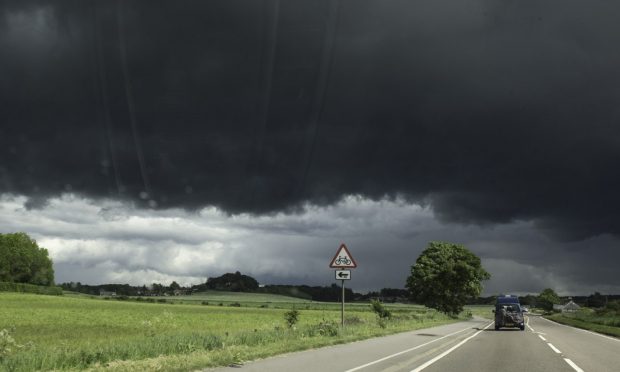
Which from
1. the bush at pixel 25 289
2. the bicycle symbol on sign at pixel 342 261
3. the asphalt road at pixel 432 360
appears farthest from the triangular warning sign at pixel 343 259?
the bush at pixel 25 289

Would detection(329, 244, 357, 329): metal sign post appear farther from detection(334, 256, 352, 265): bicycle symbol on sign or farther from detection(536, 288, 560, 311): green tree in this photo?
detection(536, 288, 560, 311): green tree

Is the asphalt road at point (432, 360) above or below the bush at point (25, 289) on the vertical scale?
below

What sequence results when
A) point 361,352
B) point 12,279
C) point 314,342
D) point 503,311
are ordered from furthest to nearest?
point 12,279 < point 503,311 < point 314,342 < point 361,352

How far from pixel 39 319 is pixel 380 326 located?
33443mm

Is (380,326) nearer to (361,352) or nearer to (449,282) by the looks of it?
(361,352)

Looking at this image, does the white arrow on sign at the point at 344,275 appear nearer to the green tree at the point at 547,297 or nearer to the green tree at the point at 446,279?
the green tree at the point at 446,279

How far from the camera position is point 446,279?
69125 mm

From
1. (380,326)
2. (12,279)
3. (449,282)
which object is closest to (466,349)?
(380,326)

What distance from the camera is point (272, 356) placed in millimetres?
15172

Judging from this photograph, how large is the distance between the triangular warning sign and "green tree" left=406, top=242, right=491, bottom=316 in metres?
49.1

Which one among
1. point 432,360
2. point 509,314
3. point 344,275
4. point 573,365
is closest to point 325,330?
point 344,275

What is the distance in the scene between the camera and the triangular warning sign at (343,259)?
22750mm

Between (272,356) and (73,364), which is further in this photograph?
(272,356)

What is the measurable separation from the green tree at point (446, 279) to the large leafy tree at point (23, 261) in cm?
10292
